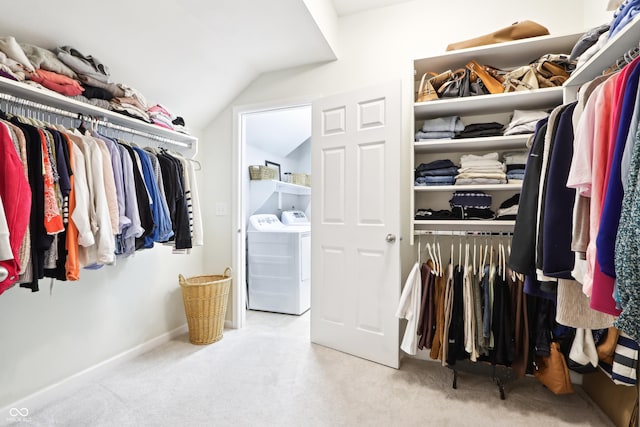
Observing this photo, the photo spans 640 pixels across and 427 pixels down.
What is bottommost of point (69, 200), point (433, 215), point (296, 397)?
point (296, 397)

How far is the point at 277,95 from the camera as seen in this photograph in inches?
112

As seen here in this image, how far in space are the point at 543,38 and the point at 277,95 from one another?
1.91 metres

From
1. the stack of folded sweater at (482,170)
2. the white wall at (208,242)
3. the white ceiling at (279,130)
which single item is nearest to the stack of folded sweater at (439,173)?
the stack of folded sweater at (482,170)

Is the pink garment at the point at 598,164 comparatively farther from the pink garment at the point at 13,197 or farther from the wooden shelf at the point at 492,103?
the pink garment at the point at 13,197

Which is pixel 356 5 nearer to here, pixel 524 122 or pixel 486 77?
pixel 486 77

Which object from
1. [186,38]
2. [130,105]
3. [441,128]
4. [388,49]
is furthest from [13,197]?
[388,49]

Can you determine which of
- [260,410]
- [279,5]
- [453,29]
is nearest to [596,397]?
[260,410]

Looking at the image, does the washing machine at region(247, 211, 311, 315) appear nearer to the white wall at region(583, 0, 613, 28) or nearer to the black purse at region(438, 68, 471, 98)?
the black purse at region(438, 68, 471, 98)

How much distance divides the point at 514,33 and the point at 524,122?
0.54 metres

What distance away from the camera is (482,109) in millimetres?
2143

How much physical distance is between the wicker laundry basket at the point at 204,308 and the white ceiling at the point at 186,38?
1.41 meters

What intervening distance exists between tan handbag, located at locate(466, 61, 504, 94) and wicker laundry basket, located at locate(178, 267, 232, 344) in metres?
2.32

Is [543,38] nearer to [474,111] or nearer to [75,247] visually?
[474,111]

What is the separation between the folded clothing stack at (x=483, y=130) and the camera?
6.63 ft
